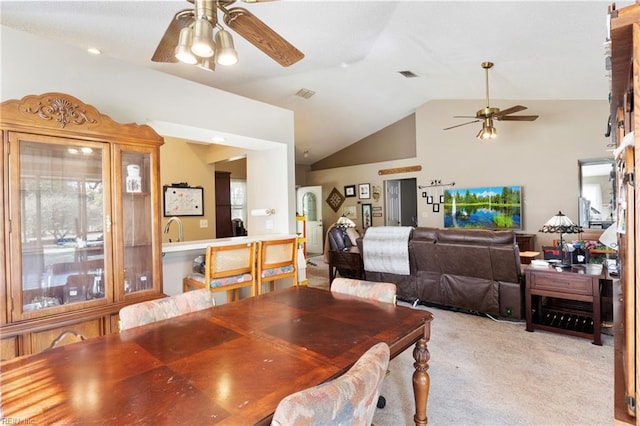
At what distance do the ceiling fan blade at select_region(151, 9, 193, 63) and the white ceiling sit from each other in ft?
2.25

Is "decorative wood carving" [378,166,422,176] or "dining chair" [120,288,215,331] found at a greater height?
"decorative wood carving" [378,166,422,176]

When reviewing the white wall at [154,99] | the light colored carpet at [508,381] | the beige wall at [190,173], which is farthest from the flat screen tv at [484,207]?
the beige wall at [190,173]

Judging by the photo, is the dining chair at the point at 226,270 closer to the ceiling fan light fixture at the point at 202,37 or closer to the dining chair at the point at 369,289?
the dining chair at the point at 369,289

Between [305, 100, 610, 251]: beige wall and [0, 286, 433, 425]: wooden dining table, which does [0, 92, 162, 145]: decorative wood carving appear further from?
[305, 100, 610, 251]: beige wall

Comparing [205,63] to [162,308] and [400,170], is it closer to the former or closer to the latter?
[162,308]

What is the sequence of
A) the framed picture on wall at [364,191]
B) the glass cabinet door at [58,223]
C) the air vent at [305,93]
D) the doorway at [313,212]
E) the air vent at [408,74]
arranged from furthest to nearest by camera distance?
1. the doorway at [313,212]
2. the framed picture on wall at [364,191]
3. the air vent at [305,93]
4. the air vent at [408,74]
5. the glass cabinet door at [58,223]

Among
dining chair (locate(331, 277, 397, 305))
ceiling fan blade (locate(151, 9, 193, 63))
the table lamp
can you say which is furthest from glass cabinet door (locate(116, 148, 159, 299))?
the table lamp

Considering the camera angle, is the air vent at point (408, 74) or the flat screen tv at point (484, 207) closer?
the air vent at point (408, 74)

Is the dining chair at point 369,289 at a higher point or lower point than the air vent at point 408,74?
lower

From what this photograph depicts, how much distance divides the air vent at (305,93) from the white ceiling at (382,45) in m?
0.10

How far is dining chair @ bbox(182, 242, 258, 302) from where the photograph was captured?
2.86m

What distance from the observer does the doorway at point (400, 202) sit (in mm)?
8188

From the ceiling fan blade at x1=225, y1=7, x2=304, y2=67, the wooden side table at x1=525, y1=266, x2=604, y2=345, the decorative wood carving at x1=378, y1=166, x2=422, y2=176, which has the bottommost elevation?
the wooden side table at x1=525, y1=266, x2=604, y2=345

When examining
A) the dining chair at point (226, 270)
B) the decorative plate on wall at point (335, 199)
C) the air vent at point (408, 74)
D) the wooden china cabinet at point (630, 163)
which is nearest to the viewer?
the wooden china cabinet at point (630, 163)
